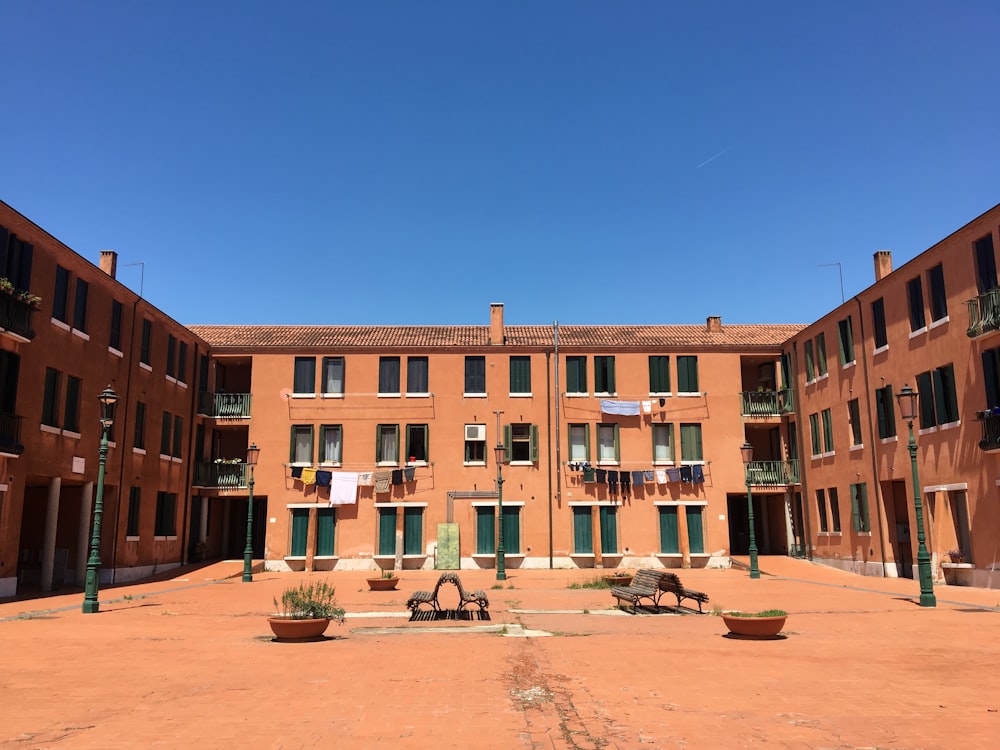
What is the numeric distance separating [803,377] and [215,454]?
86.6ft

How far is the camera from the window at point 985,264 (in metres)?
→ 20.9

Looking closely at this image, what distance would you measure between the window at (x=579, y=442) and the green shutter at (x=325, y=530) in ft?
35.5

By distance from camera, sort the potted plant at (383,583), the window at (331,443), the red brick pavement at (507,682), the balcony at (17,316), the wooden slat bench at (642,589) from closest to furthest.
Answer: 1. the red brick pavement at (507,682)
2. the wooden slat bench at (642,589)
3. the balcony at (17,316)
4. the potted plant at (383,583)
5. the window at (331,443)

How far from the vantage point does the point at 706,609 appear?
1764cm

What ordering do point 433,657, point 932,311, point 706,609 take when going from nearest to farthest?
point 433,657
point 706,609
point 932,311

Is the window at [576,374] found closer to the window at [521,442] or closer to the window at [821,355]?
the window at [521,442]

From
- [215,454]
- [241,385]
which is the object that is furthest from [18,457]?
[241,385]

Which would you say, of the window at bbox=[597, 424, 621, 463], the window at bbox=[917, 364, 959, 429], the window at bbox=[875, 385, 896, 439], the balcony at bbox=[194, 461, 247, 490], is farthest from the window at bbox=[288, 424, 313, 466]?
the window at bbox=[917, 364, 959, 429]

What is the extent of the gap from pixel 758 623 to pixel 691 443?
23132 mm

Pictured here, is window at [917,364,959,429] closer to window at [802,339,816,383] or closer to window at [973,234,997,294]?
window at [973,234,997,294]

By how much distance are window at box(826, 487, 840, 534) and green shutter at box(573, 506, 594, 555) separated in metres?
9.74

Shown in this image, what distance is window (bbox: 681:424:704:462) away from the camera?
34312mm

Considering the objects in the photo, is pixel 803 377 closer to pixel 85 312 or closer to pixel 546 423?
pixel 546 423

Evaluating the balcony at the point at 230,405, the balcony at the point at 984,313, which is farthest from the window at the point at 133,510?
the balcony at the point at 984,313
